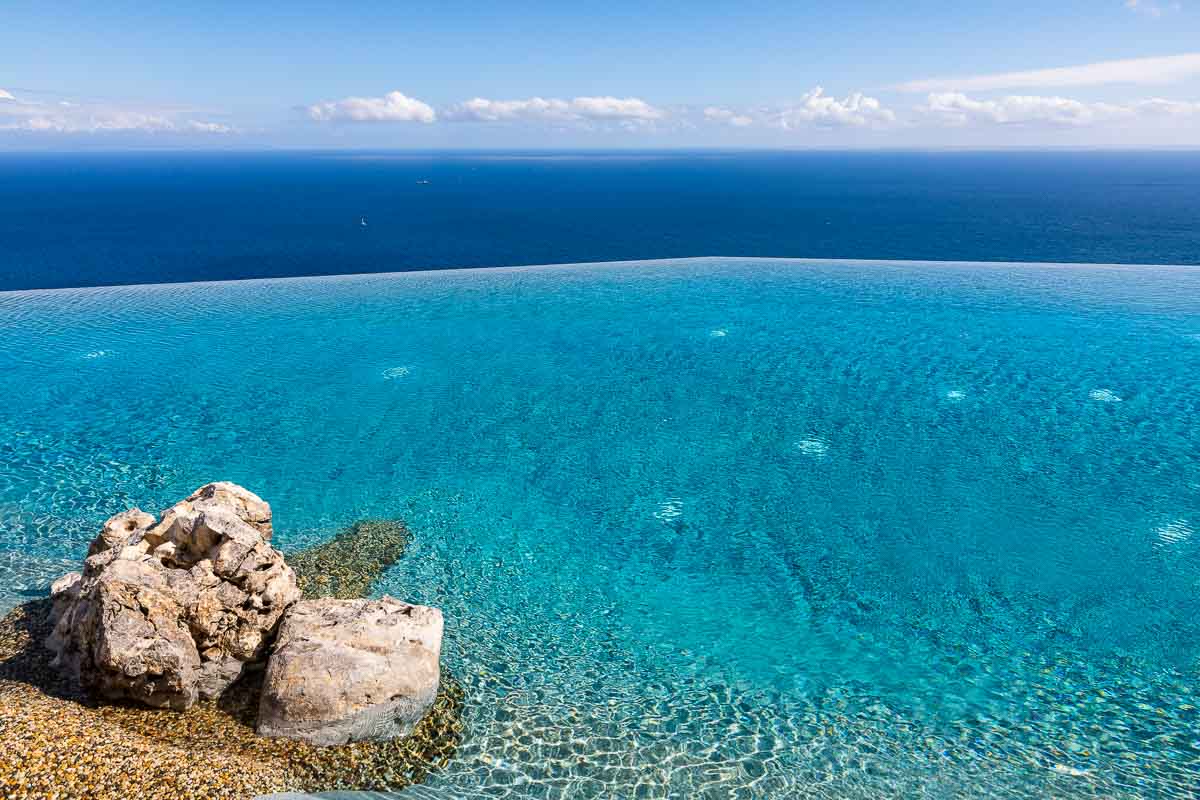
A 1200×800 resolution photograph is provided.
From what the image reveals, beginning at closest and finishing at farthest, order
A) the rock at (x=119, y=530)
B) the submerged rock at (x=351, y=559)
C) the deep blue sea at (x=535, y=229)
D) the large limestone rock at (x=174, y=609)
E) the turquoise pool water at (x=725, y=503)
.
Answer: the large limestone rock at (x=174, y=609) → the turquoise pool water at (x=725, y=503) → the rock at (x=119, y=530) → the submerged rock at (x=351, y=559) → the deep blue sea at (x=535, y=229)

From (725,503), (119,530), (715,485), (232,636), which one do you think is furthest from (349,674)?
(715,485)

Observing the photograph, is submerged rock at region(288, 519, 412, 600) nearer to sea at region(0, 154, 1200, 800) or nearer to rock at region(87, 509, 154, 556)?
sea at region(0, 154, 1200, 800)

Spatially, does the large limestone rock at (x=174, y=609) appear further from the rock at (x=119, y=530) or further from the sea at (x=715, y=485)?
the sea at (x=715, y=485)

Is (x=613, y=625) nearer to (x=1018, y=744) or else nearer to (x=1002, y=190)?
(x=1018, y=744)

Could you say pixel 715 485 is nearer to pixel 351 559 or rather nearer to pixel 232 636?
pixel 351 559

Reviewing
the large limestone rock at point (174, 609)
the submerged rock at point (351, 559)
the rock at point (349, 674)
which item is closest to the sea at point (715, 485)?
the submerged rock at point (351, 559)

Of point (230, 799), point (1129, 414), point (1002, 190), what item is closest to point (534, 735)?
point (230, 799)

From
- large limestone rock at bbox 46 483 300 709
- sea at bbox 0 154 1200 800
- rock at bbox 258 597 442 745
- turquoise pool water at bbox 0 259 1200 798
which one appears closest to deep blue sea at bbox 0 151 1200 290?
sea at bbox 0 154 1200 800
